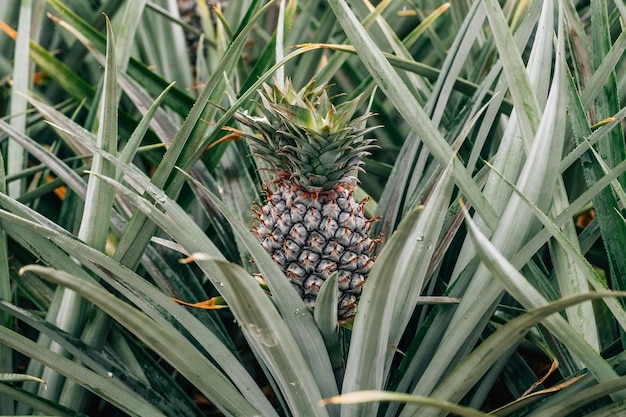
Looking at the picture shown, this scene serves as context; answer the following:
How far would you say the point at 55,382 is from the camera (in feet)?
2.85

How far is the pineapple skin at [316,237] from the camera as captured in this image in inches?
30.5

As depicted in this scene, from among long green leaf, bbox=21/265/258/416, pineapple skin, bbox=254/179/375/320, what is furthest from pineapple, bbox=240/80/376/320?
long green leaf, bbox=21/265/258/416

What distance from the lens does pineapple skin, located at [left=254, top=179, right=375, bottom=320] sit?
0.77 meters

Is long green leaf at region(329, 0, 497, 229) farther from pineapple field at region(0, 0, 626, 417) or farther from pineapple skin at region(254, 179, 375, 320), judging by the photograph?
pineapple skin at region(254, 179, 375, 320)

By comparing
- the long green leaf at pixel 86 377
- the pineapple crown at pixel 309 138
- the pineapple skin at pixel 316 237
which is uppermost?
the pineapple crown at pixel 309 138

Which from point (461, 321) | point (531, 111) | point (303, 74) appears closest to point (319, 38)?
point (303, 74)

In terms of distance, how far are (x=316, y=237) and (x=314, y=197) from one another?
1.9 inches

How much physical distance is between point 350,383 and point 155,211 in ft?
0.92

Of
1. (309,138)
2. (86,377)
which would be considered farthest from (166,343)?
(309,138)

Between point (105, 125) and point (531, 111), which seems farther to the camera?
point (105, 125)

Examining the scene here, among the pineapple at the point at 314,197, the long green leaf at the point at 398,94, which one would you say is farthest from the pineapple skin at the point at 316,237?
the long green leaf at the point at 398,94

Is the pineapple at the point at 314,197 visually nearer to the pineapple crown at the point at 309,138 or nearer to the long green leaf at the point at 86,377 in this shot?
the pineapple crown at the point at 309,138

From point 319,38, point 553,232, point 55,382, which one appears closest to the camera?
point 553,232

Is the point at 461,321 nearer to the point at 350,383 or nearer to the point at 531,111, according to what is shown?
the point at 350,383
